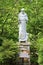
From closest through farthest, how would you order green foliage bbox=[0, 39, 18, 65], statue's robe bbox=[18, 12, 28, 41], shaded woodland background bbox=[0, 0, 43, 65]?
green foliage bbox=[0, 39, 18, 65] < shaded woodland background bbox=[0, 0, 43, 65] < statue's robe bbox=[18, 12, 28, 41]

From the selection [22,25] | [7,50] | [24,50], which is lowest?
[24,50]

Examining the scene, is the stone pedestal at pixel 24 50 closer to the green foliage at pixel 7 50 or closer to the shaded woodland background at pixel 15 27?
the shaded woodland background at pixel 15 27

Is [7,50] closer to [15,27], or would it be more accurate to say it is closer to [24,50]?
[24,50]

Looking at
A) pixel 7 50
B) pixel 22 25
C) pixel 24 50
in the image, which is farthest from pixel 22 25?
pixel 7 50

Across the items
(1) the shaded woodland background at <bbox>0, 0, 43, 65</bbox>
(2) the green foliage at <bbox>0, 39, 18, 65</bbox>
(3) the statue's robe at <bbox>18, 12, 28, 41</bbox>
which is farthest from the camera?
(3) the statue's robe at <bbox>18, 12, 28, 41</bbox>

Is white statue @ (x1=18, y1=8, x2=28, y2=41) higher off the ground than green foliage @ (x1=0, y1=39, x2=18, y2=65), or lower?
higher

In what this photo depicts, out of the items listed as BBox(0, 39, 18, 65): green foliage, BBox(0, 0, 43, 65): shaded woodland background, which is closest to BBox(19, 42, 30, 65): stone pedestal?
BBox(0, 0, 43, 65): shaded woodland background

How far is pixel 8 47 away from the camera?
41.2 feet

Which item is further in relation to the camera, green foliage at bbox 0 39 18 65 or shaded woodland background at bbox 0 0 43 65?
shaded woodland background at bbox 0 0 43 65

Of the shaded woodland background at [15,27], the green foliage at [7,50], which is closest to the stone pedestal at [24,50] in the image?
the shaded woodland background at [15,27]

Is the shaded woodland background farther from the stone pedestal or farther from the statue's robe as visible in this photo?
the statue's robe

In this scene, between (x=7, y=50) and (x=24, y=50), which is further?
(x=24, y=50)

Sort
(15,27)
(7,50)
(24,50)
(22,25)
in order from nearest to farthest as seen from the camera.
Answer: (7,50) < (24,50) < (22,25) < (15,27)

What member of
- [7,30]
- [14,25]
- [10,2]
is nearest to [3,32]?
[7,30]
